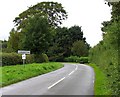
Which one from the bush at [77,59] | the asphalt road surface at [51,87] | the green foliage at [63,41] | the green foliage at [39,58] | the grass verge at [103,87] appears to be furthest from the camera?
the green foliage at [63,41]

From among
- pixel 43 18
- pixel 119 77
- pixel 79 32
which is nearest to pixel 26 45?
pixel 43 18

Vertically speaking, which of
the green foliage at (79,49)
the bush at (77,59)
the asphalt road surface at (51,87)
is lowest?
the asphalt road surface at (51,87)

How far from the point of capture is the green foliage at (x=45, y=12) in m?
71.6

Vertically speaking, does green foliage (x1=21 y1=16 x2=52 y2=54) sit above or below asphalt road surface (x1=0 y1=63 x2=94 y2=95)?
above

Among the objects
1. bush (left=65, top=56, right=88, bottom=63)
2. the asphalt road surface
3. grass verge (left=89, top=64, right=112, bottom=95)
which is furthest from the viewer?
bush (left=65, top=56, right=88, bottom=63)

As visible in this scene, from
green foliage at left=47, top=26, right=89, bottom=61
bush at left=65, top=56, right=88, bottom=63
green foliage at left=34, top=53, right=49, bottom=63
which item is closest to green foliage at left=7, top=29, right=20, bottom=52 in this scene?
green foliage at left=34, top=53, right=49, bottom=63

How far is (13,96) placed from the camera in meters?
15.6

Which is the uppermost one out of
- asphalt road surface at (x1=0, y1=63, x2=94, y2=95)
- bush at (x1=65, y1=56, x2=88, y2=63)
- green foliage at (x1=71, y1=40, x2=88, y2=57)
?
green foliage at (x1=71, y1=40, x2=88, y2=57)

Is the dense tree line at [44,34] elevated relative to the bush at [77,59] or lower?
elevated

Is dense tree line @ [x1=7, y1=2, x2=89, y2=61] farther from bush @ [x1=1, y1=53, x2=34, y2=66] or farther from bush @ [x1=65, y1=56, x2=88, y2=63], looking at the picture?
bush @ [x1=1, y1=53, x2=34, y2=66]

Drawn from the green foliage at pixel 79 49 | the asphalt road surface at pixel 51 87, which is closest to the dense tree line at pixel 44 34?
the green foliage at pixel 79 49

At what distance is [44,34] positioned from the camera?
54.5 meters

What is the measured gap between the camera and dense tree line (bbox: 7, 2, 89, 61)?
54.2 metres

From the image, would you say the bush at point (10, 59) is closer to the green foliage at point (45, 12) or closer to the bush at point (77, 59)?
the green foliage at point (45, 12)
